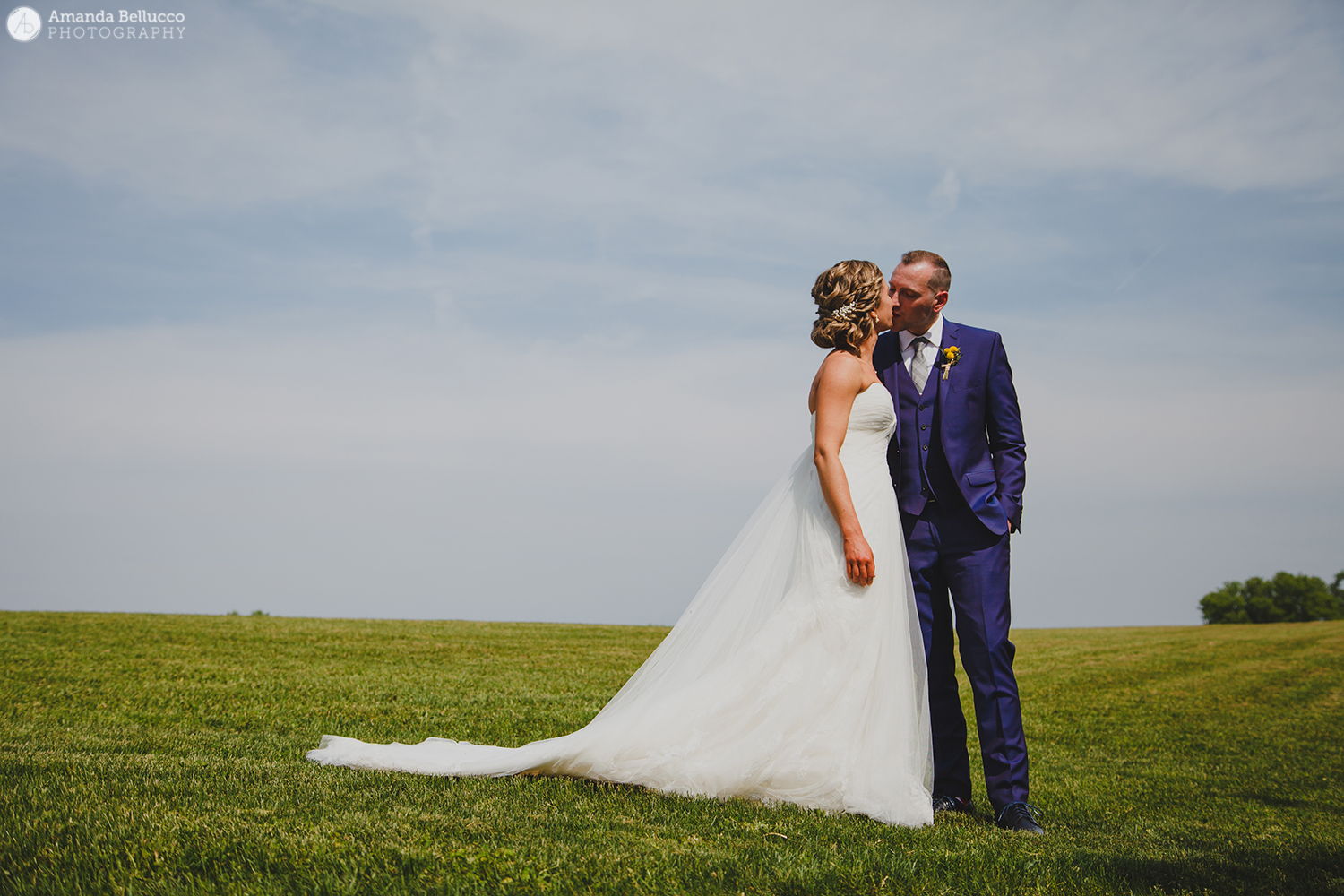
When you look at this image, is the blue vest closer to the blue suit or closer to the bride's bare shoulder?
the blue suit

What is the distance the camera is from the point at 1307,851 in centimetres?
563

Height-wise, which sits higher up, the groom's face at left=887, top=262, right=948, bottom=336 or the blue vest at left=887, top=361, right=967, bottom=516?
the groom's face at left=887, top=262, right=948, bottom=336

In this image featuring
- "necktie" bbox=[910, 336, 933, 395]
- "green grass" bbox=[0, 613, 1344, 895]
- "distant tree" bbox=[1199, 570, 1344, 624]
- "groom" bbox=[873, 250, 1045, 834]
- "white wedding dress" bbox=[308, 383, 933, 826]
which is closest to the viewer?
"green grass" bbox=[0, 613, 1344, 895]

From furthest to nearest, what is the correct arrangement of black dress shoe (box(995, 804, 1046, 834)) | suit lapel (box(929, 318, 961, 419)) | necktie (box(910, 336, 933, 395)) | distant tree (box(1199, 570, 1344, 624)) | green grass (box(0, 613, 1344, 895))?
1. distant tree (box(1199, 570, 1344, 624))
2. necktie (box(910, 336, 933, 395))
3. suit lapel (box(929, 318, 961, 419))
4. black dress shoe (box(995, 804, 1046, 834))
5. green grass (box(0, 613, 1344, 895))

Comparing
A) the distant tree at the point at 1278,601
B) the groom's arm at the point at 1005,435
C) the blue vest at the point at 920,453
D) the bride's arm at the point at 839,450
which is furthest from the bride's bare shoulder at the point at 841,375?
the distant tree at the point at 1278,601

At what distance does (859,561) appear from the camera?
6.14 metres

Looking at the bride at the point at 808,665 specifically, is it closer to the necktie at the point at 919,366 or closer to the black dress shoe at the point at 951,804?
the necktie at the point at 919,366

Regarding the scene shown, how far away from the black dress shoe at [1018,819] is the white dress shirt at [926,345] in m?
3.14

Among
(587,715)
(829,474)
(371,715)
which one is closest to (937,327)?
(829,474)

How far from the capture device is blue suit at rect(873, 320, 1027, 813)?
635 centimetres

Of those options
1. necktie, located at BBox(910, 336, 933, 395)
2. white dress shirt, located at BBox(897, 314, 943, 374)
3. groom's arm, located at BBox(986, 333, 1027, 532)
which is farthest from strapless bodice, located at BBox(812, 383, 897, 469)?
groom's arm, located at BBox(986, 333, 1027, 532)

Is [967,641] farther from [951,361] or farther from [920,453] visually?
[951,361]

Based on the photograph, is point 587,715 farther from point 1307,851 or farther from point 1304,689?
point 1304,689

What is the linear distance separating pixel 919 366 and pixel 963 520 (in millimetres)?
1226
